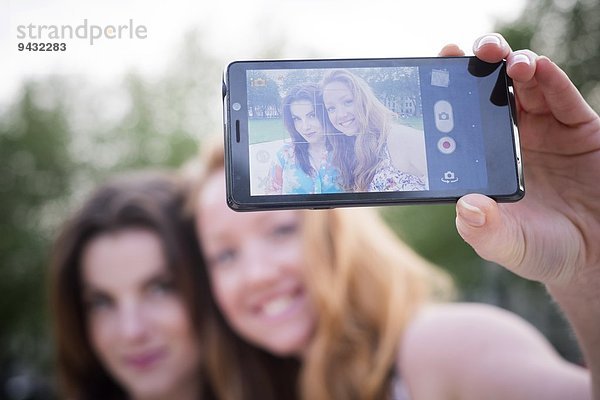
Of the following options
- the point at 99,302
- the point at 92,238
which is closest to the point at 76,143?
the point at 92,238

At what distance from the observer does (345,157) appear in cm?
129

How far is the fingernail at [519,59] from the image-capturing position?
1250 mm

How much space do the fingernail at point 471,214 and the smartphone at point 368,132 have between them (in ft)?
0.34

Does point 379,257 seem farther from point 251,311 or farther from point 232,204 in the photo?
point 232,204

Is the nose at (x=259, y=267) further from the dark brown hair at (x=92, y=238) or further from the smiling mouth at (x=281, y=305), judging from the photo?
the dark brown hair at (x=92, y=238)

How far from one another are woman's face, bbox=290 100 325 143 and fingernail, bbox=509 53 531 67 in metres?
0.43

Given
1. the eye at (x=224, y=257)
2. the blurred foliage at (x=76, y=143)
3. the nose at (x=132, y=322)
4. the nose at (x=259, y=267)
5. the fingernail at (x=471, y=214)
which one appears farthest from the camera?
the blurred foliage at (x=76, y=143)

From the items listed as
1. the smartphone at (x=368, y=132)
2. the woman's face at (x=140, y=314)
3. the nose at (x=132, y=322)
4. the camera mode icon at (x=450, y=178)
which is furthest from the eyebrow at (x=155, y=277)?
the camera mode icon at (x=450, y=178)

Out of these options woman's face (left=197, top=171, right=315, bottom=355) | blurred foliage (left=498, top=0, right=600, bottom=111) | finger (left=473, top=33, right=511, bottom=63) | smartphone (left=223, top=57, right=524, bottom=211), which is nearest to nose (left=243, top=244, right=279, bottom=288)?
woman's face (left=197, top=171, right=315, bottom=355)

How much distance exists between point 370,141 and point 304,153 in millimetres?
150

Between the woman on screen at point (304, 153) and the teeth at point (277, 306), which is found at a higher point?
the woman on screen at point (304, 153)

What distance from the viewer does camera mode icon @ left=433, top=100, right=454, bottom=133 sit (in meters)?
1.32

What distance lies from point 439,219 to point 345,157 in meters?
11.7

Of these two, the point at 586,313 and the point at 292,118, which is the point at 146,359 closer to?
the point at 292,118
